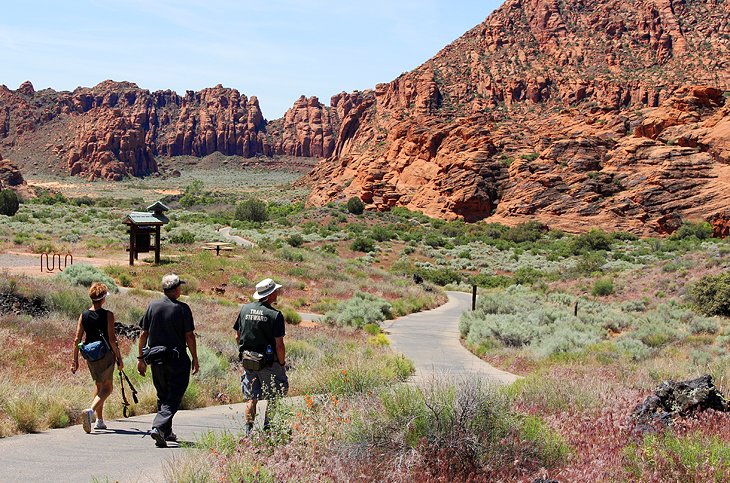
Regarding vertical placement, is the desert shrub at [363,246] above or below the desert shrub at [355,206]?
below

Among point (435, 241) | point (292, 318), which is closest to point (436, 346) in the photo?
point (292, 318)

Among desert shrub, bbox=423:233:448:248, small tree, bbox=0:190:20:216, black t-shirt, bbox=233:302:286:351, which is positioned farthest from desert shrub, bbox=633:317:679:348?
small tree, bbox=0:190:20:216

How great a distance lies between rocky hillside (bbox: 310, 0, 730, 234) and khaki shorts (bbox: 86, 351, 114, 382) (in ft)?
186

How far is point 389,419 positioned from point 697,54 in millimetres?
100992

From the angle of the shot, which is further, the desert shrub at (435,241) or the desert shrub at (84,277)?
the desert shrub at (435,241)

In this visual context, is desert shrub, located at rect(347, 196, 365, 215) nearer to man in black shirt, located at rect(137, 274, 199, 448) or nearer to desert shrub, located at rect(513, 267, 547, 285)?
desert shrub, located at rect(513, 267, 547, 285)

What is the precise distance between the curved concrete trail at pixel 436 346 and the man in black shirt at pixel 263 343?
10.2 feet

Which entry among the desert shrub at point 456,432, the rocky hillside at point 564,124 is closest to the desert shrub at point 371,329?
the desert shrub at point 456,432

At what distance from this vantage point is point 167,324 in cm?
621

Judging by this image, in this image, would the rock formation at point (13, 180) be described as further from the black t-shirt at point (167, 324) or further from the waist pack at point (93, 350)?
the black t-shirt at point (167, 324)

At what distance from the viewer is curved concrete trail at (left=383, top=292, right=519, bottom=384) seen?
12.2 metres

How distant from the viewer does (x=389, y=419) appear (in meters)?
5.23

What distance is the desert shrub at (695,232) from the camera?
52156 mm

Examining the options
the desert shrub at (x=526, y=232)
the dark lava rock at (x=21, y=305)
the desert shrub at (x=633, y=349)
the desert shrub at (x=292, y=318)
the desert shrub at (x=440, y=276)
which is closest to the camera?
the dark lava rock at (x=21, y=305)
